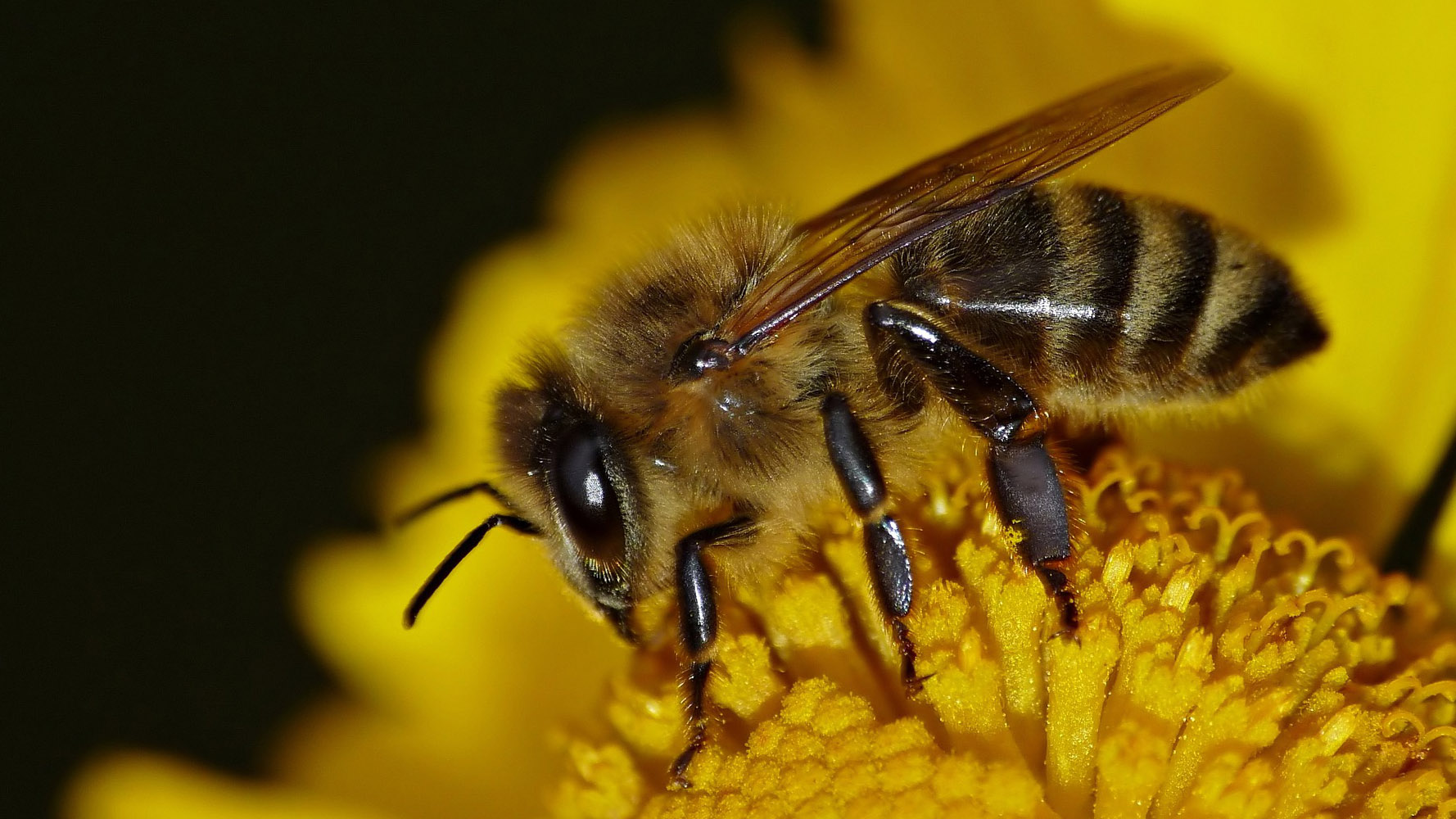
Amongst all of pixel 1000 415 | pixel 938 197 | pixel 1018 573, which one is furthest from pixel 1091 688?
pixel 938 197

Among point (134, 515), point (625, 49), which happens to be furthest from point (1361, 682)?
point (134, 515)

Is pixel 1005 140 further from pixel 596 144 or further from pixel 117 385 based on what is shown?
pixel 117 385

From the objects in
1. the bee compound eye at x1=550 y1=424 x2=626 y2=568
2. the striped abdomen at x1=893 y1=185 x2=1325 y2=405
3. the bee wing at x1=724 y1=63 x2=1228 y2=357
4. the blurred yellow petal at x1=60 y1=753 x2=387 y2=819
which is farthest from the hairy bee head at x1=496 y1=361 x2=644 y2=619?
the blurred yellow petal at x1=60 y1=753 x2=387 y2=819

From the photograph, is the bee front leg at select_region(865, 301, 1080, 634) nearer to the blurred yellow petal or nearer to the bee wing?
the bee wing

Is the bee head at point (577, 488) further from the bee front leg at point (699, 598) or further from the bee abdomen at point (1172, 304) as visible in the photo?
the bee abdomen at point (1172, 304)

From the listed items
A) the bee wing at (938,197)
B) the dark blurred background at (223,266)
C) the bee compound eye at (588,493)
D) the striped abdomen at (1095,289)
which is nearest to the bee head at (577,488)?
the bee compound eye at (588,493)

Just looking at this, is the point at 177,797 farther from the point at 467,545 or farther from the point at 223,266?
the point at 223,266
